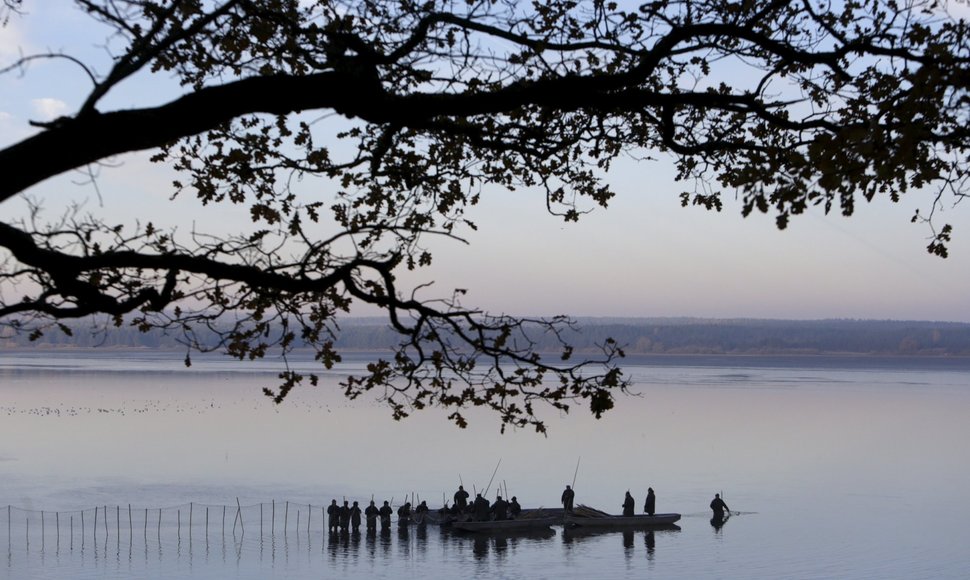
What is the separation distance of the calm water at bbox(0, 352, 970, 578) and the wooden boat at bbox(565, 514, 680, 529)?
726 mm

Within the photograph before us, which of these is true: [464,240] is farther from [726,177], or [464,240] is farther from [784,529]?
[784,529]

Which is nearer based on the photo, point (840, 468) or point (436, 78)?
point (436, 78)

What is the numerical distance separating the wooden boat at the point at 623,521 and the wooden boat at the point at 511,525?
2.89 ft

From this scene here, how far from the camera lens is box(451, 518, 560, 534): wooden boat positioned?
4172 centimetres

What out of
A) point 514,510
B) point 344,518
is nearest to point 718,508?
point 514,510

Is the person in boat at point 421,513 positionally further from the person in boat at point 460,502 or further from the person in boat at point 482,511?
the person in boat at point 482,511

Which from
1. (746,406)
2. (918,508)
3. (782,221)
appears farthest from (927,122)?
(746,406)

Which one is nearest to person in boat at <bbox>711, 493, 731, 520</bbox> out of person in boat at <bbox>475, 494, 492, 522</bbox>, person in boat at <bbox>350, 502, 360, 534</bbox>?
person in boat at <bbox>475, 494, 492, 522</bbox>

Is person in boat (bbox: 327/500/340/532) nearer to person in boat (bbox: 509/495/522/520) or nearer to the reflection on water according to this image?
the reflection on water

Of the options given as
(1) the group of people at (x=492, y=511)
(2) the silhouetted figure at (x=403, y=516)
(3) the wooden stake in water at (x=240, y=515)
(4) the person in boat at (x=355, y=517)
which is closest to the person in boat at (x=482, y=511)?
(1) the group of people at (x=492, y=511)

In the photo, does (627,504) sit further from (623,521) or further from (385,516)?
(385,516)

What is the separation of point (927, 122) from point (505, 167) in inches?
189

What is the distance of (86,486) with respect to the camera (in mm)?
50562

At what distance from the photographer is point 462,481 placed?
53531 mm
